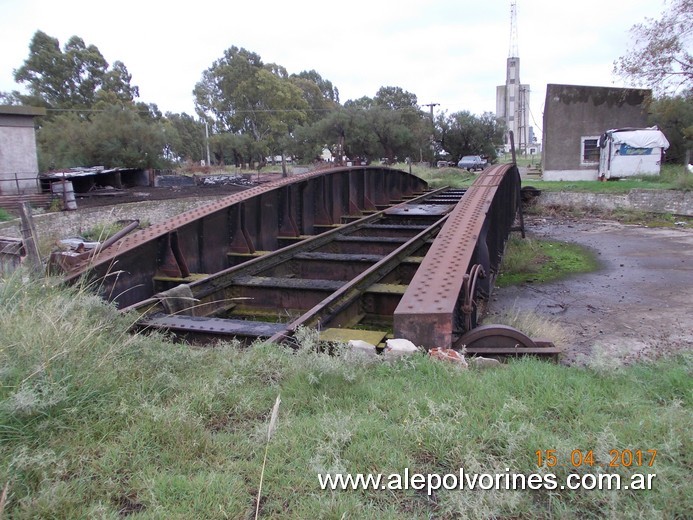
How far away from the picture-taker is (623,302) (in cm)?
908

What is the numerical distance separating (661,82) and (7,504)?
1134 inches

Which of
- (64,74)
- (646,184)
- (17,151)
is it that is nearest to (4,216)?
(17,151)

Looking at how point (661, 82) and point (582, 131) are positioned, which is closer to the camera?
point (661, 82)

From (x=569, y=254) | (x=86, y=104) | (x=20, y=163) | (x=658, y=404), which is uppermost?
(x=86, y=104)

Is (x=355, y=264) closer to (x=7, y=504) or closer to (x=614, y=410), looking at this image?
(x=614, y=410)

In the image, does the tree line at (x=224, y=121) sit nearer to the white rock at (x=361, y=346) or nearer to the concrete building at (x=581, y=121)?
the concrete building at (x=581, y=121)

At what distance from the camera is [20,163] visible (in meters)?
22.4

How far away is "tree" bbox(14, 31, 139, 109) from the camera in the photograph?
5653 cm

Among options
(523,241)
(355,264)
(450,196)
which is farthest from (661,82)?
(355,264)

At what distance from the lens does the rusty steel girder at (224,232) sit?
5.22 metres
